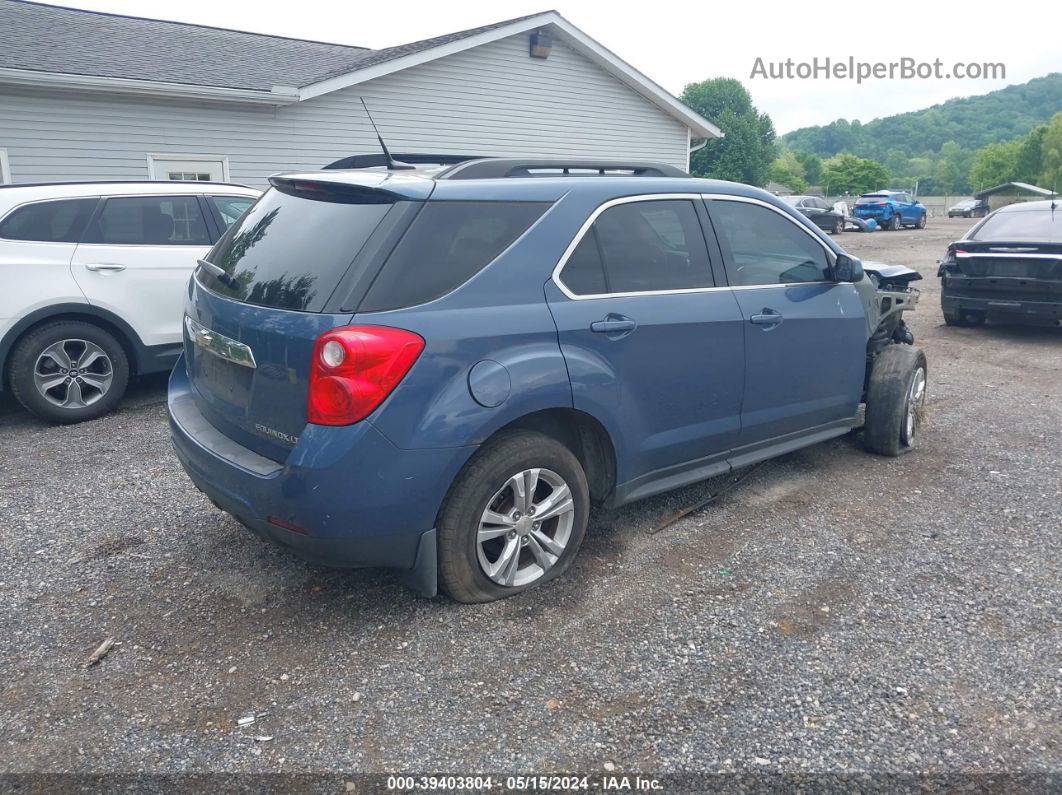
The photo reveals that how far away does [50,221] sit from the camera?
615cm

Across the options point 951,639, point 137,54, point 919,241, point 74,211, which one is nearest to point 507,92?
point 137,54

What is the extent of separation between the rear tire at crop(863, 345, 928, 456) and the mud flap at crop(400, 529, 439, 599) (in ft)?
10.7

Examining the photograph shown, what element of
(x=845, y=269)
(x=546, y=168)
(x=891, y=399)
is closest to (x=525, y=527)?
(x=546, y=168)

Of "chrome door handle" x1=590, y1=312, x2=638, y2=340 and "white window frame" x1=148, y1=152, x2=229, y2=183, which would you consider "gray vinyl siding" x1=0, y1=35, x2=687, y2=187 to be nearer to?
"white window frame" x1=148, y1=152, x2=229, y2=183

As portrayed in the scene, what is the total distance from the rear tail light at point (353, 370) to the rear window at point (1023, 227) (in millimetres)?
8591

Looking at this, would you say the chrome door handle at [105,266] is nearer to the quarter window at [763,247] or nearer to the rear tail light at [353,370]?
the rear tail light at [353,370]

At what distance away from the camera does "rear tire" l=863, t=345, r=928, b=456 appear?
5258mm

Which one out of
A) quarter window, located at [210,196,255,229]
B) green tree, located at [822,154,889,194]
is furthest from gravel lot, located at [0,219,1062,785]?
green tree, located at [822,154,889,194]

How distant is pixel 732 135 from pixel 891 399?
64.9 m

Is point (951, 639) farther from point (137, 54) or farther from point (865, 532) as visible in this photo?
point (137, 54)

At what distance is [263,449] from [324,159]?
11.3m

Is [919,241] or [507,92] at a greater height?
[507,92]

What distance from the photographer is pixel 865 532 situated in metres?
4.33

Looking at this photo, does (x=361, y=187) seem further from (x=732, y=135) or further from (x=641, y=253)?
(x=732, y=135)
